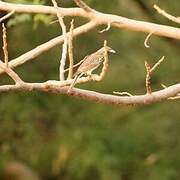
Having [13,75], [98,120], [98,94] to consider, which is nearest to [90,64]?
[98,94]

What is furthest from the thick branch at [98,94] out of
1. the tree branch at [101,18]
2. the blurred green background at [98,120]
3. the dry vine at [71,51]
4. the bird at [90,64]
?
the blurred green background at [98,120]

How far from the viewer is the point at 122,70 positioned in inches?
297

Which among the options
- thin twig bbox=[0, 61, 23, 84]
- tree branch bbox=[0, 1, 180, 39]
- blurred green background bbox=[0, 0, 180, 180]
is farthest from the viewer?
blurred green background bbox=[0, 0, 180, 180]

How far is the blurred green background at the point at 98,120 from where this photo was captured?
6.74 meters

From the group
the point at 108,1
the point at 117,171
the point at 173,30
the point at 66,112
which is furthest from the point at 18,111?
the point at 173,30

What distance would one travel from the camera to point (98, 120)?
23.1 feet

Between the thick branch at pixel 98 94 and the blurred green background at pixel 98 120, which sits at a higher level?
the thick branch at pixel 98 94

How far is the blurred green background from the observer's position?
674cm

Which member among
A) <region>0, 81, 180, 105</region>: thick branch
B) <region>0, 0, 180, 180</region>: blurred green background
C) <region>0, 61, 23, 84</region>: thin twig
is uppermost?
<region>0, 61, 23, 84</region>: thin twig

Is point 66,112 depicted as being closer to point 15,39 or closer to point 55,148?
point 55,148

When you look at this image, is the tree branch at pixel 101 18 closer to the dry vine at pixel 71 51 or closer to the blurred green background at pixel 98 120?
the dry vine at pixel 71 51

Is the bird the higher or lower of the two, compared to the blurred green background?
higher

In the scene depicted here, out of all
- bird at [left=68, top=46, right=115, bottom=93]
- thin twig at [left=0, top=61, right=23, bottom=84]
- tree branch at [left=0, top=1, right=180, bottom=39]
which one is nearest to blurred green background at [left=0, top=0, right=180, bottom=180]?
tree branch at [left=0, top=1, right=180, bottom=39]

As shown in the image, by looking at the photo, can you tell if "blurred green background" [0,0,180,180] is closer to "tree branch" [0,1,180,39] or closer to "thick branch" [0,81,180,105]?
"tree branch" [0,1,180,39]
